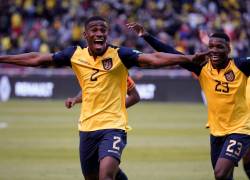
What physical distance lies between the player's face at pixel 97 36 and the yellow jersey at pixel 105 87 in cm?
10

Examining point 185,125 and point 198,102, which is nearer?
point 185,125

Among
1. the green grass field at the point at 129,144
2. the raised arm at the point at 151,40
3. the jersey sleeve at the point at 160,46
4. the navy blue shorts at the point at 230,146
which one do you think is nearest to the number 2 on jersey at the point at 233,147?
the navy blue shorts at the point at 230,146

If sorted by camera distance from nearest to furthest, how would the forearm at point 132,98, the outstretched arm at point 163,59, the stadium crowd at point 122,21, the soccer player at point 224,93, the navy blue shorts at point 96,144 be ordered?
the outstretched arm at point 163,59 → the navy blue shorts at point 96,144 → the soccer player at point 224,93 → the forearm at point 132,98 → the stadium crowd at point 122,21

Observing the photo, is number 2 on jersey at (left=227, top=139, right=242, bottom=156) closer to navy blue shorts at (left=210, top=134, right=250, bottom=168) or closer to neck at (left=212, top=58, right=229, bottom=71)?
navy blue shorts at (left=210, top=134, right=250, bottom=168)

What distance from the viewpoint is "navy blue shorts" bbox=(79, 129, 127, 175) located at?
9094 millimetres

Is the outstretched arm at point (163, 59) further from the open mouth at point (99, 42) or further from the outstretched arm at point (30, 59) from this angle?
the outstretched arm at point (30, 59)

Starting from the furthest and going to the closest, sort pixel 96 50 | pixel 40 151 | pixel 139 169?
1. pixel 40 151
2. pixel 139 169
3. pixel 96 50

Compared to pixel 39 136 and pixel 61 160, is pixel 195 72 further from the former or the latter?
pixel 39 136

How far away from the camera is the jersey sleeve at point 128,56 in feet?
30.0

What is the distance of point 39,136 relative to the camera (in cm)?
1870

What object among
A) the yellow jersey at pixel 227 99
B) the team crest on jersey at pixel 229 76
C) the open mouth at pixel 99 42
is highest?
the open mouth at pixel 99 42

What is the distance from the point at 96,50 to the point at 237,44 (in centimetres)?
2085

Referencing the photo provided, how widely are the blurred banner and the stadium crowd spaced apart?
189 centimetres

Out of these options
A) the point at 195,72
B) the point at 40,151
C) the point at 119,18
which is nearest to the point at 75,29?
the point at 119,18
